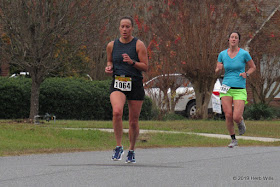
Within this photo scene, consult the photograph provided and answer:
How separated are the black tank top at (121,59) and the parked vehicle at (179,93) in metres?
13.5

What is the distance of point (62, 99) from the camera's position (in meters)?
21.8

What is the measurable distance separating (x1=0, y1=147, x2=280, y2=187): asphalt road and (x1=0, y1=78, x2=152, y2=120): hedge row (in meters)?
9.30

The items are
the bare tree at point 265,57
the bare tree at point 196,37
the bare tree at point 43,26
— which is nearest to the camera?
the bare tree at point 43,26

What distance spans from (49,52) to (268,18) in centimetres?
1345

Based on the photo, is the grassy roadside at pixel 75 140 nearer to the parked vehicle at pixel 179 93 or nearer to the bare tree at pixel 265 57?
the parked vehicle at pixel 179 93

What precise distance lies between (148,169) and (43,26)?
9.49 m

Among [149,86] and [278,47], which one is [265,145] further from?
[278,47]

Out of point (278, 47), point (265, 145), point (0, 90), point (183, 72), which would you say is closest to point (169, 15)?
point (183, 72)

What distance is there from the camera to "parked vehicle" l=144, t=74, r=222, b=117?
23.8 metres

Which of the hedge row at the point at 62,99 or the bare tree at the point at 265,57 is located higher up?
the bare tree at the point at 265,57

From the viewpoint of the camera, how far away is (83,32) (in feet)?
60.3

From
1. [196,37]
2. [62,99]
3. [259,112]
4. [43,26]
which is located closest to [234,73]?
[43,26]

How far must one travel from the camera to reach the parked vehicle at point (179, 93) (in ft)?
78.0

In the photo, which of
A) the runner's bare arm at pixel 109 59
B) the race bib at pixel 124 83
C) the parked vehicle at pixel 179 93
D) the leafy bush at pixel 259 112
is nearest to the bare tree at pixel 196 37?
the parked vehicle at pixel 179 93
